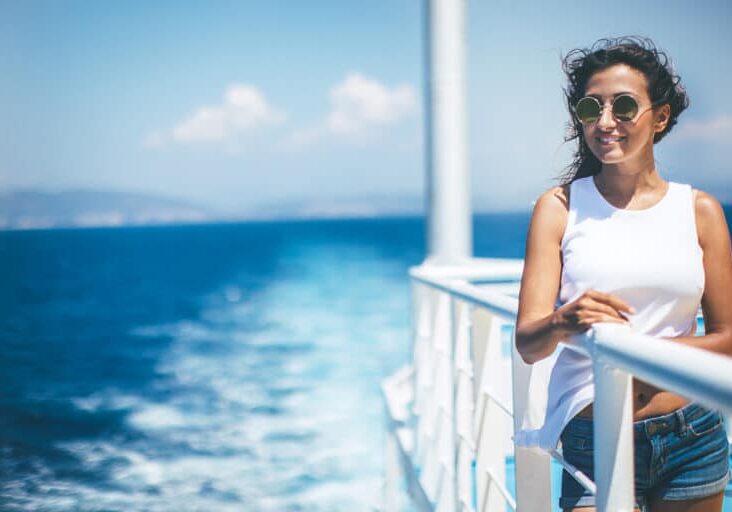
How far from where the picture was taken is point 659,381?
35.8 inches

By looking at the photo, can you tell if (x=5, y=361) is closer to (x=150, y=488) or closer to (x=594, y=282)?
(x=150, y=488)

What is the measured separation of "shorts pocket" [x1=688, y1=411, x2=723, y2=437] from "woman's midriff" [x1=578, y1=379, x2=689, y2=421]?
0.11ft

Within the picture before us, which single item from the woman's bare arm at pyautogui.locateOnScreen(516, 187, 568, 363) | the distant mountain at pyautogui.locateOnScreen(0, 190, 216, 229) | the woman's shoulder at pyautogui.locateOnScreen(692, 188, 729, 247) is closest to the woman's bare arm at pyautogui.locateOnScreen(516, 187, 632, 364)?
the woman's bare arm at pyautogui.locateOnScreen(516, 187, 568, 363)

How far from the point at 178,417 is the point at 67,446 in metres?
1.70

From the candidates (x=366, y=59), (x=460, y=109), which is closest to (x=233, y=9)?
(x=366, y=59)

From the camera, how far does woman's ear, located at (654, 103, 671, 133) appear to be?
4.60ft

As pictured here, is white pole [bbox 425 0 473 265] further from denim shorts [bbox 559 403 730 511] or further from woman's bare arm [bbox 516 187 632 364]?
denim shorts [bbox 559 403 730 511]

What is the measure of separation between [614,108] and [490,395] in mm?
1005

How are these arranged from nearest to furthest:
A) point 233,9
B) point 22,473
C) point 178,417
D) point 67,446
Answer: point 22,473, point 67,446, point 178,417, point 233,9

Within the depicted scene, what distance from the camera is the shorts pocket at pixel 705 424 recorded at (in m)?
1.25

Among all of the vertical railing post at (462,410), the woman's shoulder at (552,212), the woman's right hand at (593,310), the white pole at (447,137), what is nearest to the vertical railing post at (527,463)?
the woman's shoulder at (552,212)

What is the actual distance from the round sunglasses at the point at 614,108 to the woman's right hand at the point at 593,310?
34 cm

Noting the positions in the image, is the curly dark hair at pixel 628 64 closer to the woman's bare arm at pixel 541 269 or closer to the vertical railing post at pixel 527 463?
the woman's bare arm at pixel 541 269

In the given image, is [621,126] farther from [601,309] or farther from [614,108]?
[601,309]
